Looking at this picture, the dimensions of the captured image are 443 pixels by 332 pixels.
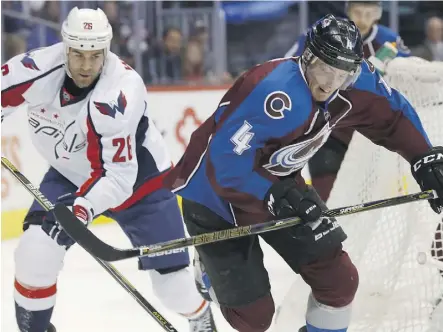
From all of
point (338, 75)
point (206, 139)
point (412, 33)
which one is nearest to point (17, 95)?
point (206, 139)

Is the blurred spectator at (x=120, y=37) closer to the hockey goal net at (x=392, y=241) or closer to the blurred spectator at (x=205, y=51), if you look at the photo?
the blurred spectator at (x=205, y=51)

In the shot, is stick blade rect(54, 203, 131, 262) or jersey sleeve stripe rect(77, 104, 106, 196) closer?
stick blade rect(54, 203, 131, 262)

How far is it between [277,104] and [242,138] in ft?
0.36

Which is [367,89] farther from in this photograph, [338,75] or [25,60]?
[25,60]

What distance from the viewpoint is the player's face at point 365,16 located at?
11.6ft

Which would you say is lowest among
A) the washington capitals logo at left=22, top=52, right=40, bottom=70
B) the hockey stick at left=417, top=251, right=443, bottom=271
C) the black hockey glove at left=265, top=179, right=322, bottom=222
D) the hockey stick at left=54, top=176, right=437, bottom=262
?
the hockey stick at left=417, top=251, right=443, bottom=271

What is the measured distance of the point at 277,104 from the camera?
1974mm

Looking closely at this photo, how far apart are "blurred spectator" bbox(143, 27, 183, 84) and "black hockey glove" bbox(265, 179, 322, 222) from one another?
3.31m

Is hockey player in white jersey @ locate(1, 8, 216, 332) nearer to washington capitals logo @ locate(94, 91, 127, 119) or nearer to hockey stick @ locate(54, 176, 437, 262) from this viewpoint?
washington capitals logo @ locate(94, 91, 127, 119)

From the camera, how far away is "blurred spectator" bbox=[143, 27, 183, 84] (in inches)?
206

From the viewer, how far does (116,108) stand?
231 centimetres

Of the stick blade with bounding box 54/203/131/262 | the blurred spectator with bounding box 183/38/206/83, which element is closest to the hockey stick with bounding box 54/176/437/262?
the stick blade with bounding box 54/203/131/262

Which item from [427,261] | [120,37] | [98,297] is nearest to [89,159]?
[427,261]

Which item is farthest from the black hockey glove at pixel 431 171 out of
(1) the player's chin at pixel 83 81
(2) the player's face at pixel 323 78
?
(1) the player's chin at pixel 83 81
